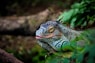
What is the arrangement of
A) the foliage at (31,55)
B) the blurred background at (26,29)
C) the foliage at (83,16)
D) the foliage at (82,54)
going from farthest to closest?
the blurred background at (26,29)
the foliage at (31,55)
the foliage at (83,16)
the foliage at (82,54)

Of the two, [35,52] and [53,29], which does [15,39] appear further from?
[53,29]

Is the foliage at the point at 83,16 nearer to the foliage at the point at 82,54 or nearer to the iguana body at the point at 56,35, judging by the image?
the iguana body at the point at 56,35

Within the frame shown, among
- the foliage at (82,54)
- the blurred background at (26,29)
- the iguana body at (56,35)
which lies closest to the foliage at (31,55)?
the blurred background at (26,29)

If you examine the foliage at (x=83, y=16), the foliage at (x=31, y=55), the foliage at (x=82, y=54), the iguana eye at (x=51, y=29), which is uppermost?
the foliage at (x=83, y=16)

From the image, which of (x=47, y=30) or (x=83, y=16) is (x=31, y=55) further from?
(x=47, y=30)

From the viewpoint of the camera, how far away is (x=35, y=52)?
517 centimetres

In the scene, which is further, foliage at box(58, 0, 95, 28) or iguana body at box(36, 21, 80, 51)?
foliage at box(58, 0, 95, 28)

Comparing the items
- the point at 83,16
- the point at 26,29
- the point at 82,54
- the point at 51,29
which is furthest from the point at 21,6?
the point at 82,54

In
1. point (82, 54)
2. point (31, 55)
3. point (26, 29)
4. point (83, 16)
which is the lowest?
point (31, 55)

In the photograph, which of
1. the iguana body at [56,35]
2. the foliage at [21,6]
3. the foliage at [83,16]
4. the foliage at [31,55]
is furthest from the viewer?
the foliage at [21,6]

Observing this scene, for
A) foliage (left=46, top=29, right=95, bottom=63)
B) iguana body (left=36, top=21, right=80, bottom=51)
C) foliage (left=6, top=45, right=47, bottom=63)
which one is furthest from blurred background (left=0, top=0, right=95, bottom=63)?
foliage (left=46, top=29, right=95, bottom=63)

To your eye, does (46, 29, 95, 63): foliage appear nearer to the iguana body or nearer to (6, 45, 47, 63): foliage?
the iguana body

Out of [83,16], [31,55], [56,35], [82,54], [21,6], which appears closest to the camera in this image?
[82,54]

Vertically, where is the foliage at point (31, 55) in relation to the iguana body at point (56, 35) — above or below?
below
